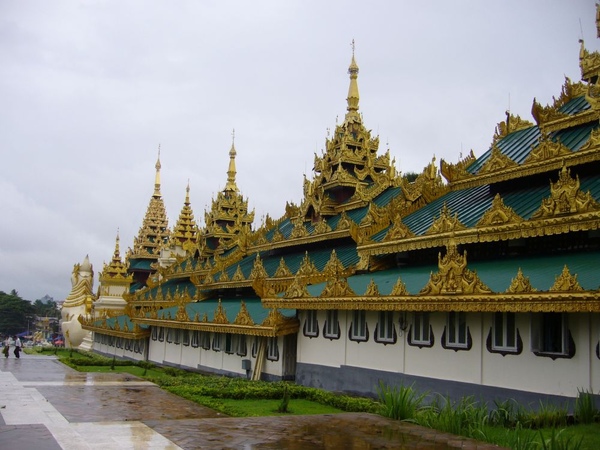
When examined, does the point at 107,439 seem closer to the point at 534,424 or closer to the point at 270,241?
the point at 534,424

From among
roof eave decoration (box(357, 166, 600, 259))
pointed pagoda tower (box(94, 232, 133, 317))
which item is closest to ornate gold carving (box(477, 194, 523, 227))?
roof eave decoration (box(357, 166, 600, 259))

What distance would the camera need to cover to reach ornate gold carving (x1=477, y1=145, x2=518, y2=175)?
1974 cm

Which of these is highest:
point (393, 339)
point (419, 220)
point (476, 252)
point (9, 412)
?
point (419, 220)

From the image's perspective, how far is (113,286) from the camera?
72438mm

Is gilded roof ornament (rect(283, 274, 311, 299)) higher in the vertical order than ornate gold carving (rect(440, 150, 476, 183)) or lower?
lower

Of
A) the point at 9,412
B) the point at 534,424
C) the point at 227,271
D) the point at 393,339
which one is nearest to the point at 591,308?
the point at 534,424

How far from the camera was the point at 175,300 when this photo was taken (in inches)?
1665

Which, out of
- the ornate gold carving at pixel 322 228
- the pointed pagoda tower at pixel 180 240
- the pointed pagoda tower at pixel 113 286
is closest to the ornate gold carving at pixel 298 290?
the ornate gold carving at pixel 322 228

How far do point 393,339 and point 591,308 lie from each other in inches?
296

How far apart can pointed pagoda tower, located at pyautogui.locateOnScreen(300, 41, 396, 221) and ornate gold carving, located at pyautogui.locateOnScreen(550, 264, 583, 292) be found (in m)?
18.4

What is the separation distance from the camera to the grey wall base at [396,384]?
49.5 ft

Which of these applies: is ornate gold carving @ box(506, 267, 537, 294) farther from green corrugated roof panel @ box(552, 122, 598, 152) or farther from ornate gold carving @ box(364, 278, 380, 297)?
green corrugated roof panel @ box(552, 122, 598, 152)

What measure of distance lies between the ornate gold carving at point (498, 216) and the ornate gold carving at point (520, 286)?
8.87 ft

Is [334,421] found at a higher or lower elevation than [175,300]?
lower
